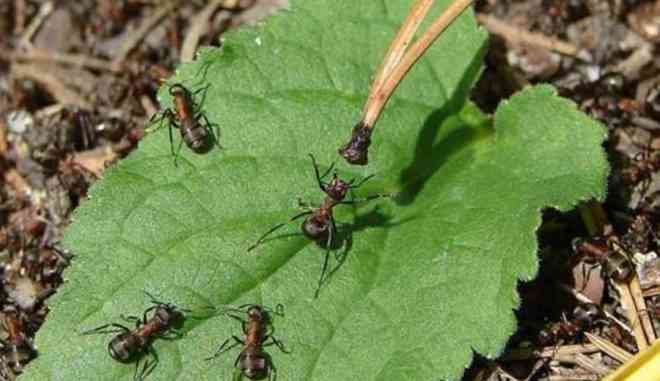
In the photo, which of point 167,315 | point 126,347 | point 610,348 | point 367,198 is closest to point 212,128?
point 367,198

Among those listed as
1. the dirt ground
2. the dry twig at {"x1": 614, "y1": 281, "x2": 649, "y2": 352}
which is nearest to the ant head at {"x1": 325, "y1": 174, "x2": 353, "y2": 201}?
the dirt ground

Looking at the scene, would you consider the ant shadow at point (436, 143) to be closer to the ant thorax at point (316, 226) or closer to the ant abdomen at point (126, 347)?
the ant thorax at point (316, 226)

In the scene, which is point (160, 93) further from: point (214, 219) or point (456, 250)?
point (456, 250)

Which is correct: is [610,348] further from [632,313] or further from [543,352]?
[543,352]

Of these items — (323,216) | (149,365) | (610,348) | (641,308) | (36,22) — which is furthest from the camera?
(36,22)

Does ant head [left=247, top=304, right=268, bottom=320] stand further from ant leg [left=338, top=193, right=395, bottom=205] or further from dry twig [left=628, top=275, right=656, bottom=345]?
dry twig [left=628, top=275, right=656, bottom=345]

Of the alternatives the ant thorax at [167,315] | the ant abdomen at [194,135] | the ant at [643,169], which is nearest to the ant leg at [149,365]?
the ant thorax at [167,315]

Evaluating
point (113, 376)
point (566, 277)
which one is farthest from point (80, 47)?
point (566, 277)
